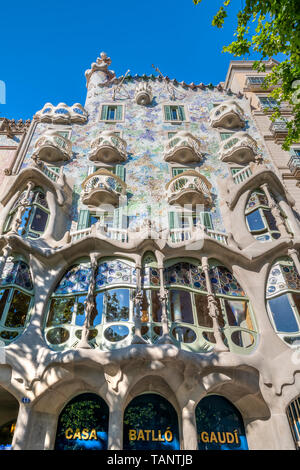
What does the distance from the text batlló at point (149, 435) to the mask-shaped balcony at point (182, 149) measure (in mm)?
13496

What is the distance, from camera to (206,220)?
15664 millimetres

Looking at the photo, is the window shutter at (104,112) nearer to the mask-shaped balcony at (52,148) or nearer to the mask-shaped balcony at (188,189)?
the mask-shaped balcony at (52,148)

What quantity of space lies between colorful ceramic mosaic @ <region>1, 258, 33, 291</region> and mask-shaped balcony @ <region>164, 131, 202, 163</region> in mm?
10314

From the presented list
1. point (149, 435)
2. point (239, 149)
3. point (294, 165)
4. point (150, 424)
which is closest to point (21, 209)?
point (150, 424)

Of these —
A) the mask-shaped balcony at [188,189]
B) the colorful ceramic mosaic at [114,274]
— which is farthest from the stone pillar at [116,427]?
the mask-shaped balcony at [188,189]

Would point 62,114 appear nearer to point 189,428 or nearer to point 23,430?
point 23,430

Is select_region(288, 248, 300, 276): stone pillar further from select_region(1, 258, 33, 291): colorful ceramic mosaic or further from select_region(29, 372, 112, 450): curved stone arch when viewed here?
select_region(1, 258, 33, 291): colorful ceramic mosaic

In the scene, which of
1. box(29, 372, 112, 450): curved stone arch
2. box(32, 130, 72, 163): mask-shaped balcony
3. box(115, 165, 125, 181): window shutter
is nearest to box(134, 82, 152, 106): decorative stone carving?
box(32, 130, 72, 163): mask-shaped balcony

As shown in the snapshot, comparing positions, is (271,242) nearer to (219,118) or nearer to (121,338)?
(121,338)

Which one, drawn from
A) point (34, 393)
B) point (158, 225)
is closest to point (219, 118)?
point (158, 225)

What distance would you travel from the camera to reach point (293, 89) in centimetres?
1016

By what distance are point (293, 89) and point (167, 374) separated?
32.2 feet

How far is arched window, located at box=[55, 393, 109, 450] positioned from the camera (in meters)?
9.93

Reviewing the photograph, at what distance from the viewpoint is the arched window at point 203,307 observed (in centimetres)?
1086
